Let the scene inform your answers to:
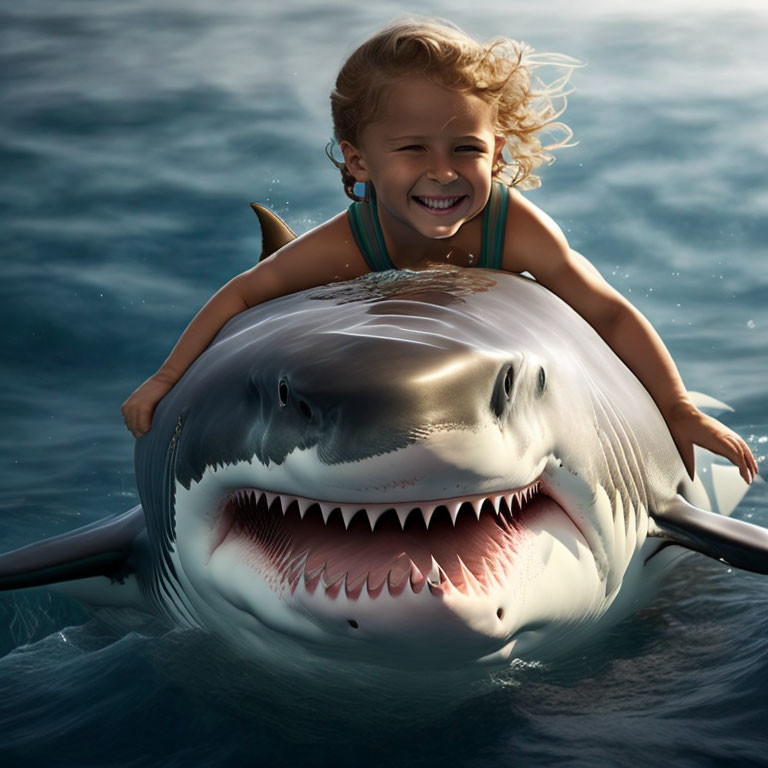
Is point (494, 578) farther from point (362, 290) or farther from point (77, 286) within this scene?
point (77, 286)

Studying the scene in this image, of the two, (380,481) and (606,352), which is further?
(606,352)

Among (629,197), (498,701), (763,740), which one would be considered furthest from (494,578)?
(629,197)

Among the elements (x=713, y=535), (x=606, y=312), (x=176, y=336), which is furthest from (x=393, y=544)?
(x=176, y=336)

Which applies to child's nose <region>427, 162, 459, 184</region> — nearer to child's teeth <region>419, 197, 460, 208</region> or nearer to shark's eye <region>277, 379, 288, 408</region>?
child's teeth <region>419, 197, 460, 208</region>

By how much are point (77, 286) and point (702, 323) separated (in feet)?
16.5

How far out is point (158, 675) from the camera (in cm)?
279

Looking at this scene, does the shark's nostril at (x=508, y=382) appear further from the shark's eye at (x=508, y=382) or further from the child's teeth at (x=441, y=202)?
the child's teeth at (x=441, y=202)

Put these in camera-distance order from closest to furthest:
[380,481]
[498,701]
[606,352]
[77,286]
A: [380,481], [498,701], [606,352], [77,286]

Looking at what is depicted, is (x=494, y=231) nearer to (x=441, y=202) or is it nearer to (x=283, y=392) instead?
(x=441, y=202)

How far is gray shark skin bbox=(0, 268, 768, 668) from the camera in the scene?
5.96ft

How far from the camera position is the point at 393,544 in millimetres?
1923

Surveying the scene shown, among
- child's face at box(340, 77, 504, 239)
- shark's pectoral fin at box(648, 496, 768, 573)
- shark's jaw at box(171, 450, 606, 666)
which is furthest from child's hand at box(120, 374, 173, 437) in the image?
shark's pectoral fin at box(648, 496, 768, 573)

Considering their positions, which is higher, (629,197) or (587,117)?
→ (587,117)

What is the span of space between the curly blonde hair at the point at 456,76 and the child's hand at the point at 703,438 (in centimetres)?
90
